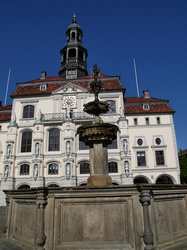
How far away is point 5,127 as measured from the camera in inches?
1196

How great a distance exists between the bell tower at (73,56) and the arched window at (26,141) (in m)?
12.0

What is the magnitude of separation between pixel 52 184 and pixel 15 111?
470 inches

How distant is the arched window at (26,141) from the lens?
2833 centimetres

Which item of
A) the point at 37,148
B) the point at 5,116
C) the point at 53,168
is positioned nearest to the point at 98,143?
the point at 53,168

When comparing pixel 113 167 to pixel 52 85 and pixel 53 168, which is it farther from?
pixel 52 85

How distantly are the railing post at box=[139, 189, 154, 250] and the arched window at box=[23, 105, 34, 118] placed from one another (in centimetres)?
2718

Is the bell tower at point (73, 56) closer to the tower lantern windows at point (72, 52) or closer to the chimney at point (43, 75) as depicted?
the tower lantern windows at point (72, 52)

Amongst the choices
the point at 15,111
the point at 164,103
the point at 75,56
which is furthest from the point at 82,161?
the point at 75,56

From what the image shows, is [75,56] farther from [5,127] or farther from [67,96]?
[5,127]

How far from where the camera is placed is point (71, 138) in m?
27.1

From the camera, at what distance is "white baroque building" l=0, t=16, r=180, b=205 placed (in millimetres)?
26500

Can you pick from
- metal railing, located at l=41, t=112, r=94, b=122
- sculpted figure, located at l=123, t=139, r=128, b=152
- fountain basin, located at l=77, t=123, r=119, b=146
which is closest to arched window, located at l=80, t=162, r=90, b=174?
sculpted figure, located at l=123, t=139, r=128, b=152

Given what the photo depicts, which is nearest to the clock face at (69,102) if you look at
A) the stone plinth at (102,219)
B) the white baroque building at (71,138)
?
the white baroque building at (71,138)

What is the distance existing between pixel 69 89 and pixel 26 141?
9651 mm
